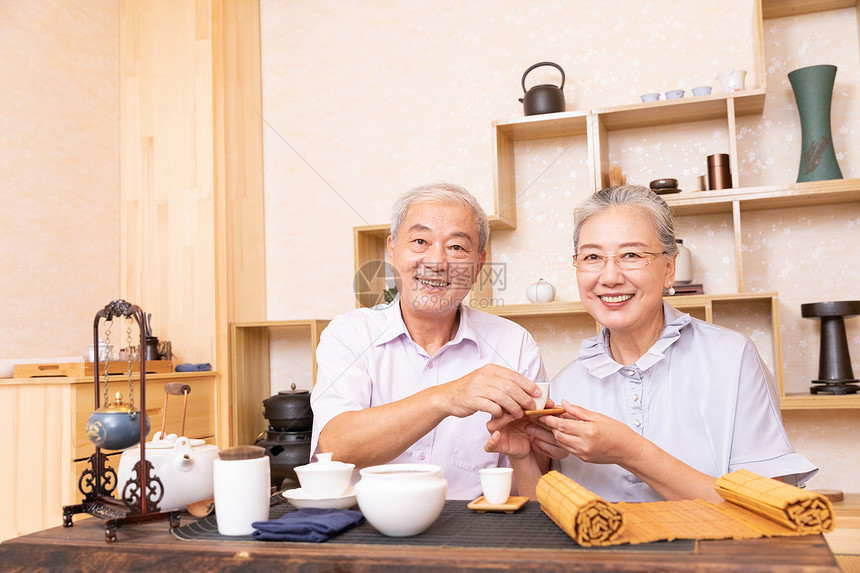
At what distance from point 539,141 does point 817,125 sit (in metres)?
1.29

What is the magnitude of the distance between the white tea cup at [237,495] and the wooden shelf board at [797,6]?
128 inches

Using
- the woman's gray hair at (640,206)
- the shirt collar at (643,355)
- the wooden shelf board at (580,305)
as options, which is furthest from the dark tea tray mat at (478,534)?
the wooden shelf board at (580,305)

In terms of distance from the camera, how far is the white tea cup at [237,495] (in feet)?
3.97

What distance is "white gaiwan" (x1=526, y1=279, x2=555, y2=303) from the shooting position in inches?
137

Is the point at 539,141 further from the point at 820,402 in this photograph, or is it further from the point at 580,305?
the point at 820,402

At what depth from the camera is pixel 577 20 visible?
3770 mm

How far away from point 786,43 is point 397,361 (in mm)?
2671

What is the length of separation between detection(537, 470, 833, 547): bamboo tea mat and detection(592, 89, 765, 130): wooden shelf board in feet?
7.91

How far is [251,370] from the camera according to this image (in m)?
3.98

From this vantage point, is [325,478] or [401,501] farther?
[325,478]

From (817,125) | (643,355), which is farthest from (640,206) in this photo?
(817,125)

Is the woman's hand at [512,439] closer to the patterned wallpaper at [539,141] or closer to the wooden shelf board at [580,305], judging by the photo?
the wooden shelf board at [580,305]

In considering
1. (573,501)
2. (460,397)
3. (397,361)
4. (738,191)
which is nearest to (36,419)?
(397,361)

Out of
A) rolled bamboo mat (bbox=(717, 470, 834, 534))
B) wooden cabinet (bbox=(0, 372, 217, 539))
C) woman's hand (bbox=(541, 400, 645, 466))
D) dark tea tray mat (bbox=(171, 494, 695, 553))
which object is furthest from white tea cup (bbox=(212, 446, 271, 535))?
A: wooden cabinet (bbox=(0, 372, 217, 539))
